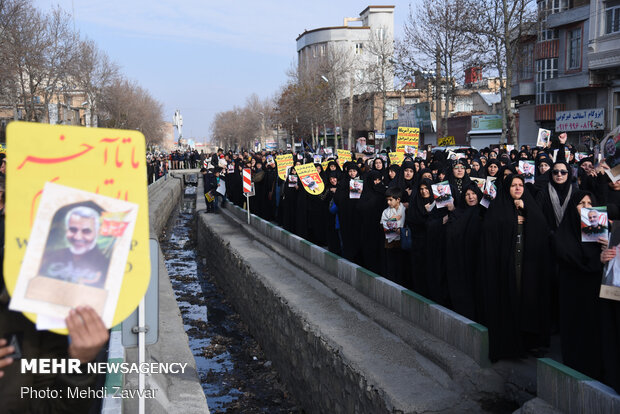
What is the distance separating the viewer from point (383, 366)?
21.1 ft

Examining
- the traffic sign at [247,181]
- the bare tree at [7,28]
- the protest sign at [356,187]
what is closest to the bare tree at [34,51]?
the bare tree at [7,28]

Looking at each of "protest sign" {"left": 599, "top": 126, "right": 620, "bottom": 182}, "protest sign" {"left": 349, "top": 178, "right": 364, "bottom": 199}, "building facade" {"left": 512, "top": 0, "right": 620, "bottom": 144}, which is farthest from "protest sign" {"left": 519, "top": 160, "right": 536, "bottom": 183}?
"building facade" {"left": 512, "top": 0, "right": 620, "bottom": 144}

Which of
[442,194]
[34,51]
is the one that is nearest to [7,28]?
[34,51]

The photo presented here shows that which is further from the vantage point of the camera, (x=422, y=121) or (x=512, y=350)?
(x=422, y=121)

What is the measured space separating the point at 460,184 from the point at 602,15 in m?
21.0

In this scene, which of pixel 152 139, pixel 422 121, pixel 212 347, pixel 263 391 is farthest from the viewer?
pixel 152 139

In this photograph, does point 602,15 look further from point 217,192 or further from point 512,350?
point 512,350

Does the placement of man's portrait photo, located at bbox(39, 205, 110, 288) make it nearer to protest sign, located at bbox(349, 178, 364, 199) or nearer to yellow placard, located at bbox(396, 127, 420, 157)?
protest sign, located at bbox(349, 178, 364, 199)

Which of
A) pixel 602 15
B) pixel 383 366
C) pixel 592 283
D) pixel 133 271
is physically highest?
pixel 602 15

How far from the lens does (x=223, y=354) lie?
12.0 metres

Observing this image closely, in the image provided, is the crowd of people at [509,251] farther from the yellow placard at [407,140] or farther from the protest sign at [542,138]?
the yellow placard at [407,140]

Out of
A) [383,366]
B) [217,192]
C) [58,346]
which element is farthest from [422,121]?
[58,346]

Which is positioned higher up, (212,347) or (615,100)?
A: (615,100)

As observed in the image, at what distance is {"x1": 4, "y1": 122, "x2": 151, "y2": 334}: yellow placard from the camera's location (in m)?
2.27
